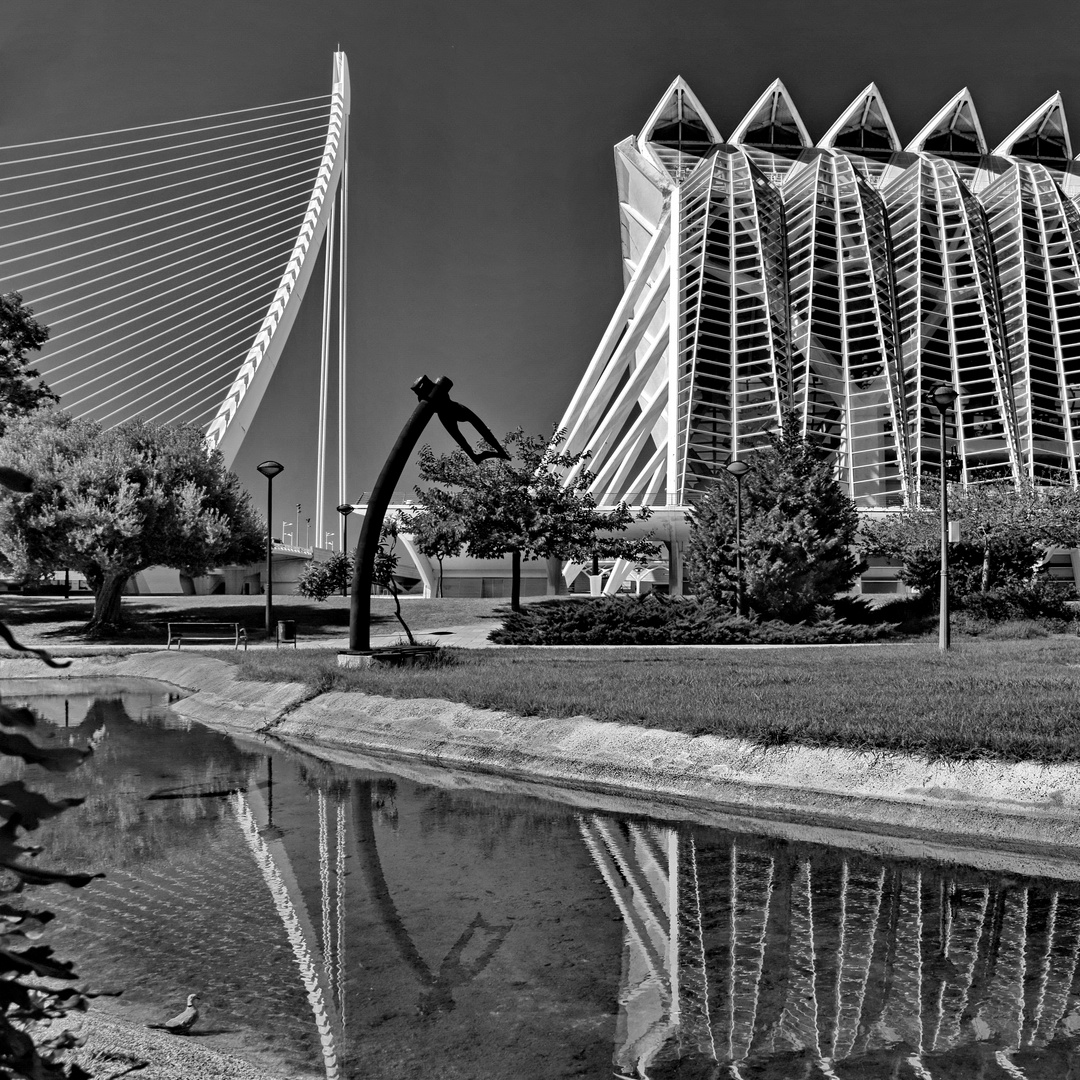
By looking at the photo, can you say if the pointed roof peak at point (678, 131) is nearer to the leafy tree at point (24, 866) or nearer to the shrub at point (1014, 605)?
the shrub at point (1014, 605)

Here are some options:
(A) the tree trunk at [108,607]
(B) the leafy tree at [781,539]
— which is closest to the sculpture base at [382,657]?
(B) the leafy tree at [781,539]

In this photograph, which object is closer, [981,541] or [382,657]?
[382,657]

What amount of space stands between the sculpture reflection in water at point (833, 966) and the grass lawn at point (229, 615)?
25355mm

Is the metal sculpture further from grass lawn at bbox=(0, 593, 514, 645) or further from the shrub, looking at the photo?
the shrub

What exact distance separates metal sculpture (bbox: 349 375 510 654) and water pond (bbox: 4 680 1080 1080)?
7749 millimetres

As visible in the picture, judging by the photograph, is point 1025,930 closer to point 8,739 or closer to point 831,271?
point 8,739

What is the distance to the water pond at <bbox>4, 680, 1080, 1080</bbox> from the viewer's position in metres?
3.63

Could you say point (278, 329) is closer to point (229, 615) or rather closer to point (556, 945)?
point (229, 615)

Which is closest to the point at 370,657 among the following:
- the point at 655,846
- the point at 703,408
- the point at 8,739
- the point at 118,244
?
the point at 655,846

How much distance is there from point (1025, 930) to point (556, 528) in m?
27.6

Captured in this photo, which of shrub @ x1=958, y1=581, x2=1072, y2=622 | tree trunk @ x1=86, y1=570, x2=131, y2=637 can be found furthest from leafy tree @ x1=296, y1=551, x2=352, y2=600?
shrub @ x1=958, y1=581, x2=1072, y2=622

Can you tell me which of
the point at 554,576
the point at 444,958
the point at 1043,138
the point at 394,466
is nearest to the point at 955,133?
the point at 1043,138

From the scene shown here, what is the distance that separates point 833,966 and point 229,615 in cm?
3324

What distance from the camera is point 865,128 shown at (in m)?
88.2
